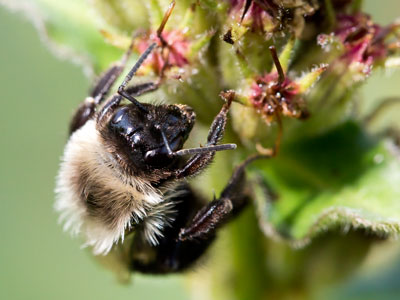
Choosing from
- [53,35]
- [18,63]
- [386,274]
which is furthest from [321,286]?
[18,63]

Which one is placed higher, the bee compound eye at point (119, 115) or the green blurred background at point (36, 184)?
the green blurred background at point (36, 184)

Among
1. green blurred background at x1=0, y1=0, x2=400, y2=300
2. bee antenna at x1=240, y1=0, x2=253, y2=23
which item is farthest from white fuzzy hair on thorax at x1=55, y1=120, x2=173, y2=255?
green blurred background at x1=0, y1=0, x2=400, y2=300

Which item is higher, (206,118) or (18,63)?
(18,63)

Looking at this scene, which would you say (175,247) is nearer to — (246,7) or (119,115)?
(119,115)

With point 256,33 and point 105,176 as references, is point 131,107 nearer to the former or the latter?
point 105,176

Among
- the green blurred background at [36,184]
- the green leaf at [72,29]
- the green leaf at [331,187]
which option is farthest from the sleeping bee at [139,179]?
the green blurred background at [36,184]

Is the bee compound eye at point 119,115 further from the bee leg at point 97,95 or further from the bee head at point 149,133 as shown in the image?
the bee leg at point 97,95

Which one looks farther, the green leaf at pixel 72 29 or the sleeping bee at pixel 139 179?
the green leaf at pixel 72 29
